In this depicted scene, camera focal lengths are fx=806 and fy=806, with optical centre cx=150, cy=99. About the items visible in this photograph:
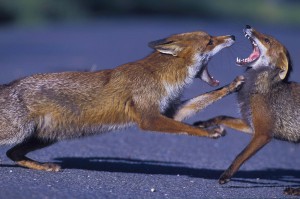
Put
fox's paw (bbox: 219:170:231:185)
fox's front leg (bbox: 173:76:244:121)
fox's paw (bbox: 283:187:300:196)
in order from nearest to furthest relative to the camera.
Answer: fox's paw (bbox: 283:187:300:196) < fox's paw (bbox: 219:170:231:185) < fox's front leg (bbox: 173:76:244:121)

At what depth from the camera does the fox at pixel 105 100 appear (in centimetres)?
1067

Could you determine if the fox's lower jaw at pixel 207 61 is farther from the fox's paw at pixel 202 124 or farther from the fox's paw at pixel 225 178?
the fox's paw at pixel 225 178

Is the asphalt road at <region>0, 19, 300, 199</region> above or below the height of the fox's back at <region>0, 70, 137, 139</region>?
below

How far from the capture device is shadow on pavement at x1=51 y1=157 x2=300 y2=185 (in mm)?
11461

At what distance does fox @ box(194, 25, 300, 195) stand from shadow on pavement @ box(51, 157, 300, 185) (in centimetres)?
67

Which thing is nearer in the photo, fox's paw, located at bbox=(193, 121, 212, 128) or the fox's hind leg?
the fox's hind leg

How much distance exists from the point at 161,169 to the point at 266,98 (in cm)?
186

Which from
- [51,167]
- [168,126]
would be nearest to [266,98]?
[168,126]

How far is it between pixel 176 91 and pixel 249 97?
1229mm

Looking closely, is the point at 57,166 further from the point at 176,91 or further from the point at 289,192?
the point at 289,192

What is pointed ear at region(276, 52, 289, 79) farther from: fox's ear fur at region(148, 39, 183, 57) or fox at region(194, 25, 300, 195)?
fox's ear fur at region(148, 39, 183, 57)

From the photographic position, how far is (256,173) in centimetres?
1223

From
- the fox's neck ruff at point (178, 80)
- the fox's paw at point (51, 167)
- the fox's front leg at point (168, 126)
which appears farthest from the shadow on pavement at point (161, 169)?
the fox's neck ruff at point (178, 80)

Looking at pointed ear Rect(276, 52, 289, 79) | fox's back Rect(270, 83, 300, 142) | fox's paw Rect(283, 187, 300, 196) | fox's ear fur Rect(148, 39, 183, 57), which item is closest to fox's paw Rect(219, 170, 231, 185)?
fox's paw Rect(283, 187, 300, 196)
